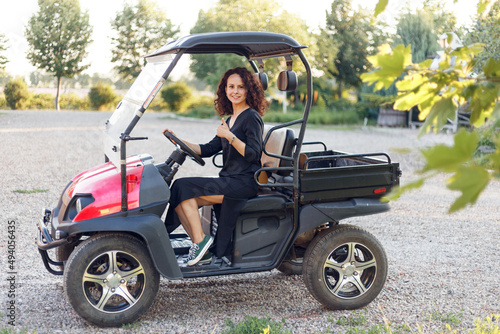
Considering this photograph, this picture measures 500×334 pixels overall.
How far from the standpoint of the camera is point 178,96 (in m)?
37.2

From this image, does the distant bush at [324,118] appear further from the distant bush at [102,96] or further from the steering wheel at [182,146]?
the steering wheel at [182,146]

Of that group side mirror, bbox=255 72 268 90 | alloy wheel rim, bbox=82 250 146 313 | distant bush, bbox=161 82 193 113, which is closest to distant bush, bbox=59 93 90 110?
distant bush, bbox=161 82 193 113

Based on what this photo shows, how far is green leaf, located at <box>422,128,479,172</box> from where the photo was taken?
1.19 meters

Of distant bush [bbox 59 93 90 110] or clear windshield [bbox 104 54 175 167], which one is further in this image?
distant bush [bbox 59 93 90 110]

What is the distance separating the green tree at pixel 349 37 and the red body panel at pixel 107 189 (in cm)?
3351

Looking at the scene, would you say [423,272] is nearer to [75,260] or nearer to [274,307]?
[274,307]

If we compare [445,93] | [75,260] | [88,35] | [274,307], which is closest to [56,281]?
[75,260]

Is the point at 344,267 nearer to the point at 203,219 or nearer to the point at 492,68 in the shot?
the point at 203,219

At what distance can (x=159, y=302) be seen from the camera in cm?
459

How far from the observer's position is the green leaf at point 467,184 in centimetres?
122

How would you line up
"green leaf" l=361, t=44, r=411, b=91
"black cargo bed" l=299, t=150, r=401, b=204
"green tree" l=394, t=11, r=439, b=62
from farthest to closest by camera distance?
"green tree" l=394, t=11, r=439, b=62, "black cargo bed" l=299, t=150, r=401, b=204, "green leaf" l=361, t=44, r=411, b=91

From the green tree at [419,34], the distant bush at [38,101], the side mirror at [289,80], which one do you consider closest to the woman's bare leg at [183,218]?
the side mirror at [289,80]

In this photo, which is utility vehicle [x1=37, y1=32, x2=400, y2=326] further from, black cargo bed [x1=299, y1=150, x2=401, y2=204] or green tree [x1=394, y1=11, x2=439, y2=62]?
green tree [x1=394, y1=11, x2=439, y2=62]

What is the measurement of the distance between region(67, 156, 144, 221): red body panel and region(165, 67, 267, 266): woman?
338 millimetres
